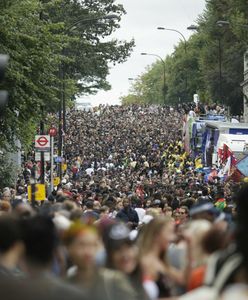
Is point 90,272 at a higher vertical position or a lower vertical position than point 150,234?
lower

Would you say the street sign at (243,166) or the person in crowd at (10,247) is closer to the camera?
the person in crowd at (10,247)

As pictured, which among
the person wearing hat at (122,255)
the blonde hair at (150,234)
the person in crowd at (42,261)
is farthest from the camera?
the blonde hair at (150,234)

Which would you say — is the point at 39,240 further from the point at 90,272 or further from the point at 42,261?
the point at 90,272

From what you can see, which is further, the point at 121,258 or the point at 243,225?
the point at 121,258

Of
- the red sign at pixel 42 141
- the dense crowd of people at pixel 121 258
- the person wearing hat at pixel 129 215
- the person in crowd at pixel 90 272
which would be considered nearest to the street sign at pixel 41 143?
the red sign at pixel 42 141

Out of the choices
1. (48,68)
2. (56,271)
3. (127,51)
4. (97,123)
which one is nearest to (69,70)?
(127,51)

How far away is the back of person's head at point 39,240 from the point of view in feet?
22.3

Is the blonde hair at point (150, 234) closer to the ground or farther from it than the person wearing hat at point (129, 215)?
farther from it

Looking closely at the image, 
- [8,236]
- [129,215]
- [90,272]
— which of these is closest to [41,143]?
[129,215]

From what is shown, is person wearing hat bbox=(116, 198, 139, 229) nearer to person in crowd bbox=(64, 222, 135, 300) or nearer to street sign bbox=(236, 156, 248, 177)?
street sign bbox=(236, 156, 248, 177)

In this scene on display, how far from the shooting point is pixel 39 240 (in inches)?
283

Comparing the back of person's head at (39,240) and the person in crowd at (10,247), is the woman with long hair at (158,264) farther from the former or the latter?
the person in crowd at (10,247)

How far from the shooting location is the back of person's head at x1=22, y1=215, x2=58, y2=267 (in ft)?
22.3

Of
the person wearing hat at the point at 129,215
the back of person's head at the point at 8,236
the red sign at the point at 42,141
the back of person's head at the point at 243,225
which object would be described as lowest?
the person wearing hat at the point at 129,215
